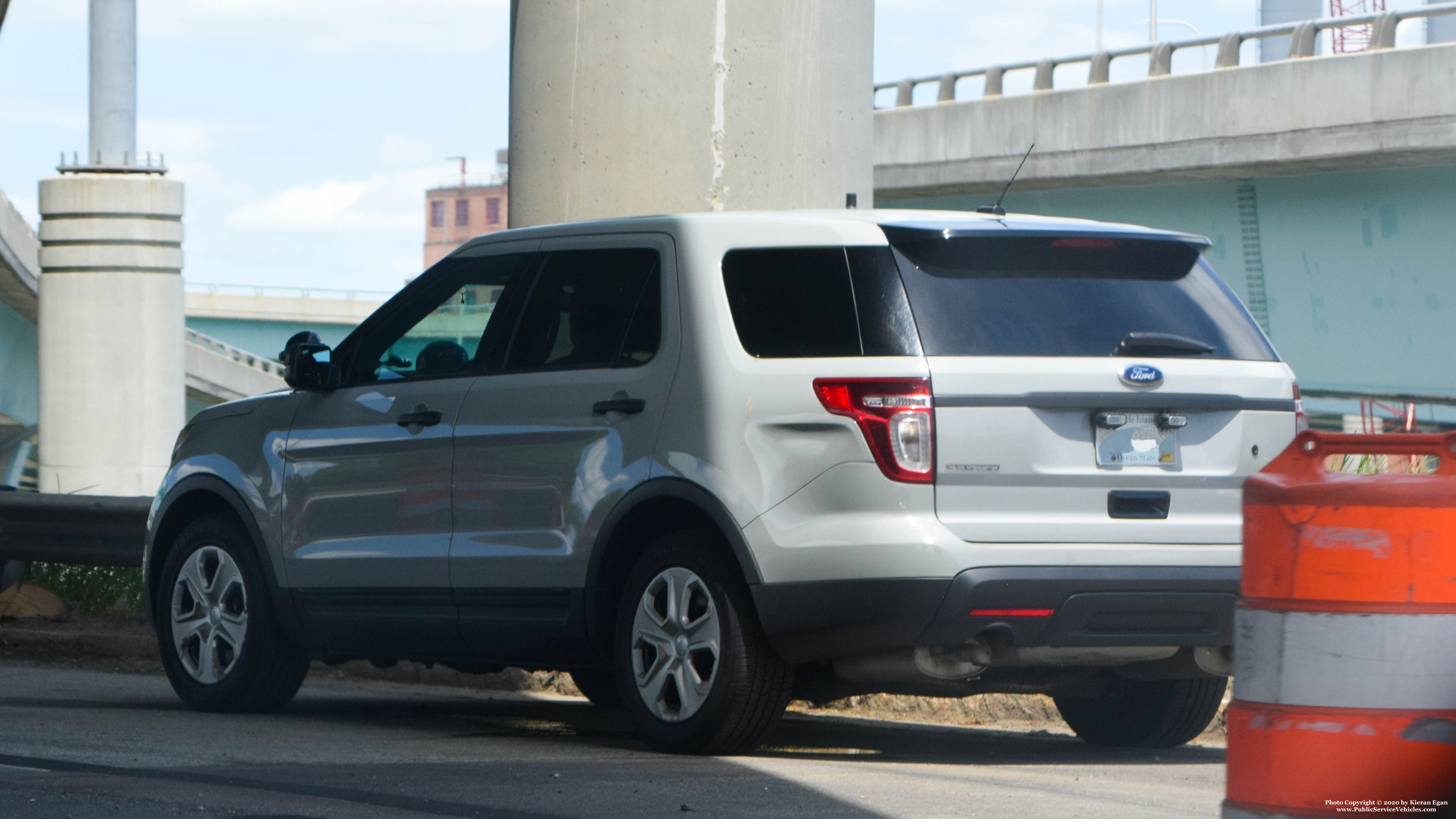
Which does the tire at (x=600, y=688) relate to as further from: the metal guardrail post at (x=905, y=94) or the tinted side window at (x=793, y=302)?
the metal guardrail post at (x=905, y=94)

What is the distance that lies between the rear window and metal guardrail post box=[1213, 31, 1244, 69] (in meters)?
20.1

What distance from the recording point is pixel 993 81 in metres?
28.9

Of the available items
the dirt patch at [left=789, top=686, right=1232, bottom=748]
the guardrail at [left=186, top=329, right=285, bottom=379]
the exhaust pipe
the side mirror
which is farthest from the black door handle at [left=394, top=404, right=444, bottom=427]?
the guardrail at [left=186, top=329, right=285, bottom=379]

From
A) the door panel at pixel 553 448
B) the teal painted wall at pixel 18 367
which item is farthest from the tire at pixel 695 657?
the teal painted wall at pixel 18 367

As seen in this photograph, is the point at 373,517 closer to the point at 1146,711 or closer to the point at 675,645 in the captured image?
the point at 675,645

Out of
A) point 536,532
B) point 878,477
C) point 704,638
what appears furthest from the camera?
point 536,532

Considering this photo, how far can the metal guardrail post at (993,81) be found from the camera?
1129 inches

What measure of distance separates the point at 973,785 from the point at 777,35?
4776 mm

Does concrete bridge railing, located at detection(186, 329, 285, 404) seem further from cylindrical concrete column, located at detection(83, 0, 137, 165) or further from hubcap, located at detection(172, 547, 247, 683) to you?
hubcap, located at detection(172, 547, 247, 683)

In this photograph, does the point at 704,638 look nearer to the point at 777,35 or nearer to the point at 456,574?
the point at 456,574

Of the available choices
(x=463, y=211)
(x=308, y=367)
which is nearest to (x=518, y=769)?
(x=308, y=367)

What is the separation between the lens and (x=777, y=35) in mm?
10141

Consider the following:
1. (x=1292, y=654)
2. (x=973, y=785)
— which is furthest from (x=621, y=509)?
(x=1292, y=654)

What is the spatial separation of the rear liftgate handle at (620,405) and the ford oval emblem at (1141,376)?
150cm
